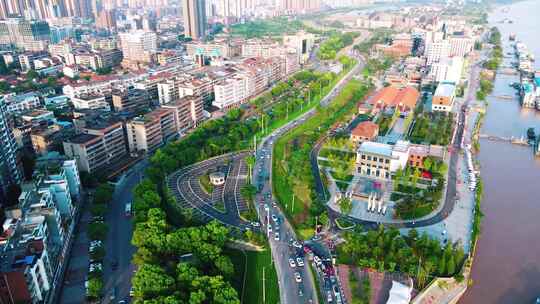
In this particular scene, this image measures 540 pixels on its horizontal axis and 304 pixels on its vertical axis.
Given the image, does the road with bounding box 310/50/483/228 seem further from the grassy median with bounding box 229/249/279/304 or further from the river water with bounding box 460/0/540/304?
the grassy median with bounding box 229/249/279/304

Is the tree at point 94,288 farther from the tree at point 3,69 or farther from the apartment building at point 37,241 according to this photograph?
the tree at point 3,69

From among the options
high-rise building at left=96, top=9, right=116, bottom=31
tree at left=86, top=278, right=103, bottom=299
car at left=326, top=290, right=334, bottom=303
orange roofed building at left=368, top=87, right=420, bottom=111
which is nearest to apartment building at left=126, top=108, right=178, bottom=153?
tree at left=86, top=278, right=103, bottom=299

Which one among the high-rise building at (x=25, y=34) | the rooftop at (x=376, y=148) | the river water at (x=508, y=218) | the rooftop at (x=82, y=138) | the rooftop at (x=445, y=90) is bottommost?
the river water at (x=508, y=218)

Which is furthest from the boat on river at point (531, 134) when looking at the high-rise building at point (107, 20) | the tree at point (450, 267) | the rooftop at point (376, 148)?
the high-rise building at point (107, 20)

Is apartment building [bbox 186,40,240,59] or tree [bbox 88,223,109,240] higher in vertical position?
apartment building [bbox 186,40,240,59]

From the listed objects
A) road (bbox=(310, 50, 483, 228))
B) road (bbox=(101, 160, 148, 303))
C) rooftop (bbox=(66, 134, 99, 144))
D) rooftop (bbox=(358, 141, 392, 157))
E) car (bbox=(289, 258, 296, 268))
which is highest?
rooftop (bbox=(66, 134, 99, 144))

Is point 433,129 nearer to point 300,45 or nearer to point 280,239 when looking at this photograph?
point 280,239
